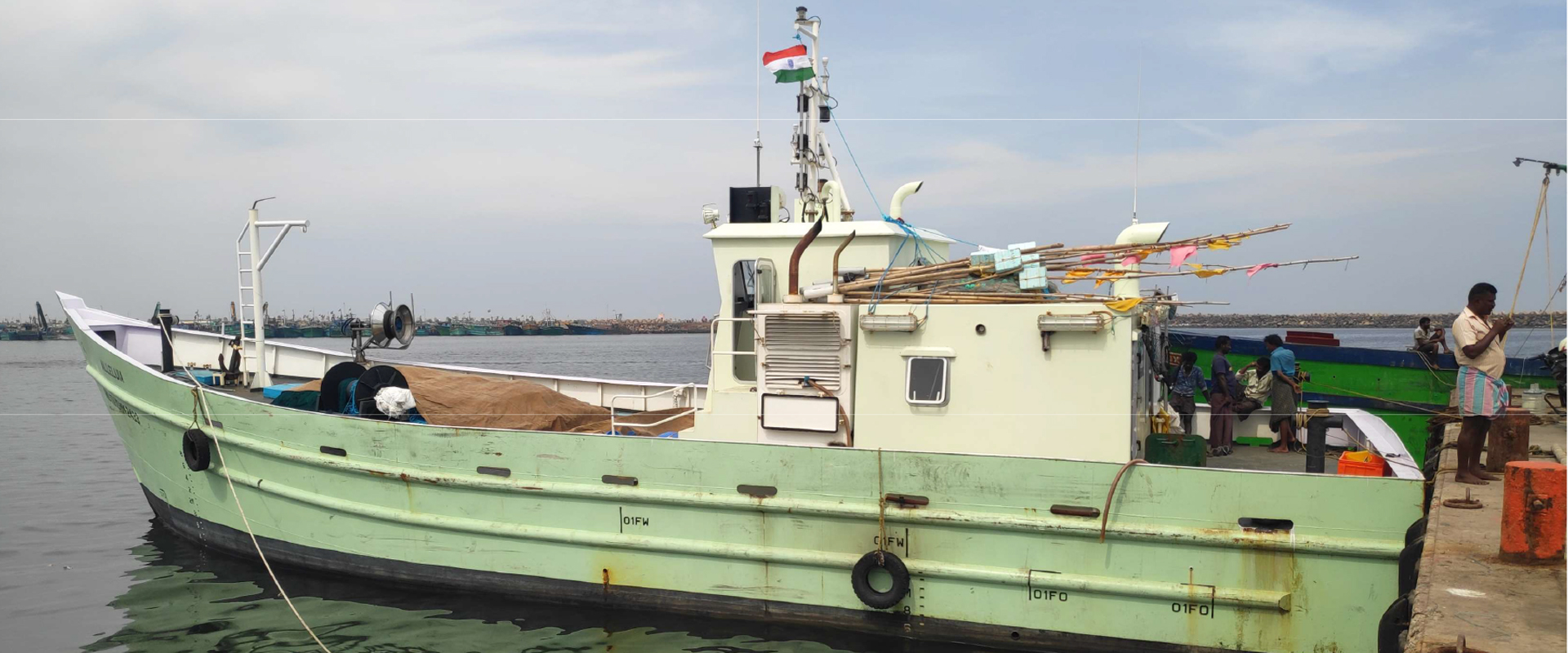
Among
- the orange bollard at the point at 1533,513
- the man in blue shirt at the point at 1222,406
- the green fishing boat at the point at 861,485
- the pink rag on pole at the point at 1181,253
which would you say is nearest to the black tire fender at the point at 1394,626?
the green fishing boat at the point at 861,485

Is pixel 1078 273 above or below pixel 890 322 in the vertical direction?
above

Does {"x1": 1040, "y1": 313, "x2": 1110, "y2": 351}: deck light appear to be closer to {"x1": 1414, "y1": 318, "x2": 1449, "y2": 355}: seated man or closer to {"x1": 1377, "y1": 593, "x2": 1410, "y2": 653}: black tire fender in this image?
{"x1": 1377, "y1": 593, "x2": 1410, "y2": 653}: black tire fender

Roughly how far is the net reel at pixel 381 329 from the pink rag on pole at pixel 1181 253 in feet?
23.3

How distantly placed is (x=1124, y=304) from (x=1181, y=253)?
0.67 m

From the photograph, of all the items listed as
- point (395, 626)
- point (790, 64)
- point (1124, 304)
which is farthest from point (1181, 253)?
point (395, 626)

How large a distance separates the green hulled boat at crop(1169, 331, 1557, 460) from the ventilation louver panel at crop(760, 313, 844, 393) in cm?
681

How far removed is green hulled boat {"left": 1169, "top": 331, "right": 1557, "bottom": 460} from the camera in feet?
41.8

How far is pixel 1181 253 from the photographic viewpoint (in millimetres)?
7098

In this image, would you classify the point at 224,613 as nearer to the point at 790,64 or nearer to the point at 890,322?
the point at 890,322

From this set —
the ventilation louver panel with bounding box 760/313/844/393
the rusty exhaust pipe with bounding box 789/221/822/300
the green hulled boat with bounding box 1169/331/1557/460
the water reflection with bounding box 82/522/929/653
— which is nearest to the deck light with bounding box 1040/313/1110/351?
the ventilation louver panel with bounding box 760/313/844/393

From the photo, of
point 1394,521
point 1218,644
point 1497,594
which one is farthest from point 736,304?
point 1497,594

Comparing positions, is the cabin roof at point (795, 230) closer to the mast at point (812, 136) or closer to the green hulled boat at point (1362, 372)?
the mast at point (812, 136)

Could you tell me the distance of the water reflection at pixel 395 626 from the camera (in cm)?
750

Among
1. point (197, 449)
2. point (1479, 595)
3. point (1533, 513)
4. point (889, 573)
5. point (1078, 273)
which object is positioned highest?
point (1078, 273)
